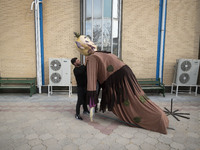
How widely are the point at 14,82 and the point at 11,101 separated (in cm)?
128

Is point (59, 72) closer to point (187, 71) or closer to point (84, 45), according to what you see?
point (84, 45)

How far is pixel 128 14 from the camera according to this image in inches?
257

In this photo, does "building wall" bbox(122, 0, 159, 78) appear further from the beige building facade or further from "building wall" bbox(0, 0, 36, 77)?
"building wall" bbox(0, 0, 36, 77)

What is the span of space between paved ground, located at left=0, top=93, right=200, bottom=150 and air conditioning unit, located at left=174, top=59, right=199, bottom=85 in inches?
90.8

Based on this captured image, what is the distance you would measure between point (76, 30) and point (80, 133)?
4.76m

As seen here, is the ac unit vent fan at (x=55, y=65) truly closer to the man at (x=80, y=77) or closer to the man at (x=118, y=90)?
the man at (x=80, y=77)

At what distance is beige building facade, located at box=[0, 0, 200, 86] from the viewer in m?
6.46

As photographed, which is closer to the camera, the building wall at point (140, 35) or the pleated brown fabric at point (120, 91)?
the pleated brown fabric at point (120, 91)

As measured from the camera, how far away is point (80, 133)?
3.12 meters

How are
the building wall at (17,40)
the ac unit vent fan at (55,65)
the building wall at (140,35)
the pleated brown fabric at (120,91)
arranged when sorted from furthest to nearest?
the building wall at (140,35)
the building wall at (17,40)
the ac unit vent fan at (55,65)
the pleated brown fabric at (120,91)

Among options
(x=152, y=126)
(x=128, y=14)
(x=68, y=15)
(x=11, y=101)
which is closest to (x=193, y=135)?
(x=152, y=126)

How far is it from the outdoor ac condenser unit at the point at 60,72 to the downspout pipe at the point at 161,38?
4118 mm

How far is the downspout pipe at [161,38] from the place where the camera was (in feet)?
21.6

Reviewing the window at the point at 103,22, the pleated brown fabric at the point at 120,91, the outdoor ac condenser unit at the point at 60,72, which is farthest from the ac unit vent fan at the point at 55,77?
the pleated brown fabric at the point at 120,91
